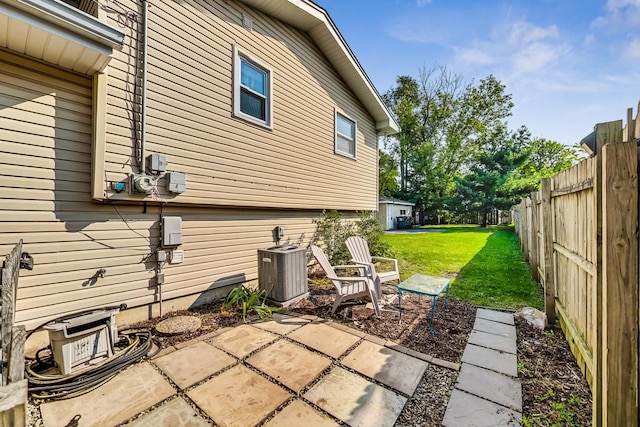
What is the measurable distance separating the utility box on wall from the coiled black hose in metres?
1.70

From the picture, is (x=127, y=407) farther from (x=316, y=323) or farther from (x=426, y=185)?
(x=426, y=185)

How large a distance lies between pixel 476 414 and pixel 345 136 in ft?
22.0

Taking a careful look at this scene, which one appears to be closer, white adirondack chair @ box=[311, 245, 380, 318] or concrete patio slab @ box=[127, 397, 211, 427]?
concrete patio slab @ box=[127, 397, 211, 427]

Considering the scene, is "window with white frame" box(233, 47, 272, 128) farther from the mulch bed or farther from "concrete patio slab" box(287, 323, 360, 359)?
"concrete patio slab" box(287, 323, 360, 359)

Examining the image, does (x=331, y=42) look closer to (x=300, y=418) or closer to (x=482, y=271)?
(x=482, y=271)

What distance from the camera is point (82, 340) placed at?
2.55m

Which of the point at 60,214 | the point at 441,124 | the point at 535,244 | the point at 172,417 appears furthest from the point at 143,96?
the point at 441,124

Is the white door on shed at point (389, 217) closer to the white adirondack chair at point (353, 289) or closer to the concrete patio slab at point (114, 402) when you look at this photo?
the white adirondack chair at point (353, 289)

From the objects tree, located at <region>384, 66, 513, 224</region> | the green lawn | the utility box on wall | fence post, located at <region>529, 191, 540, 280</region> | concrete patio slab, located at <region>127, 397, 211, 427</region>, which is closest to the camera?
concrete patio slab, located at <region>127, 397, 211, 427</region>

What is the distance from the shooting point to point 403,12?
753 cm

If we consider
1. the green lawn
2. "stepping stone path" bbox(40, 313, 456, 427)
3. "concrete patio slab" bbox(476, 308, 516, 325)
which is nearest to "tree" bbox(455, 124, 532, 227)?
the green lawn

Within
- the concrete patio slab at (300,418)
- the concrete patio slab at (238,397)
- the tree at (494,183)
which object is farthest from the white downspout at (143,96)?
the tree at (494,183)

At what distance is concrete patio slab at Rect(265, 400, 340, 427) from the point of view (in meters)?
1.92

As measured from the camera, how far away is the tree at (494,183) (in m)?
20.2
